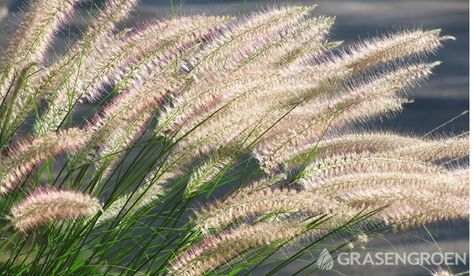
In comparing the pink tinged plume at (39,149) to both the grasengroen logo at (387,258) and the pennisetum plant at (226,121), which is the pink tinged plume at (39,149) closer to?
the pennisetum plant at (226,121)

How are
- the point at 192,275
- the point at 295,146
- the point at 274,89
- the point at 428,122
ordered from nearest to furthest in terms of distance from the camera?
the point at 192,275 < the point at 274,89 < the point at 295,146 < the point at 428,122

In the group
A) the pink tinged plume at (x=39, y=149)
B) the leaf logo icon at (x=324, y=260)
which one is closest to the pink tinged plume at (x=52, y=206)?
the pink tinged plume at (x=39, y=149)

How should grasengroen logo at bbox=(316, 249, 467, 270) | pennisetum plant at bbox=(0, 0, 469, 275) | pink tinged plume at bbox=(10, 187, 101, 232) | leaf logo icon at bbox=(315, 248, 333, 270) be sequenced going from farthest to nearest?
grasengroen logo at bbox=(316, 249, 467, 270)
leaf logo icon at bbox=(315, 248, 333, 270)
pennisetum plant at bbox=(0, 0, 469, 275)
pink tinged plume at bbox=(10, 187, 101, 232)

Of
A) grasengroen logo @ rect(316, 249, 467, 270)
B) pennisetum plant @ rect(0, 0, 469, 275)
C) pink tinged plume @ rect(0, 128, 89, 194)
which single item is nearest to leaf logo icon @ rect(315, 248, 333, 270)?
pennisetum plant @ rect(0, 0, 469, 275)

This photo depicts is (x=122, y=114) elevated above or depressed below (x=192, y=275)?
above

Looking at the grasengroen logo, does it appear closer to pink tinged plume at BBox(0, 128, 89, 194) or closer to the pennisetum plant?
the pennisetum plant

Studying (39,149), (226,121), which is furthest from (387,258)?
(39,149)

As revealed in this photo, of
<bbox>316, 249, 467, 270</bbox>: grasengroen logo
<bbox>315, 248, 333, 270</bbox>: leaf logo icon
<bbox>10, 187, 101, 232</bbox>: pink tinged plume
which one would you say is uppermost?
<bbox>316, 249, 467, 270</bbox>: grasengroen logo

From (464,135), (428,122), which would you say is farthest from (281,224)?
(428,122)

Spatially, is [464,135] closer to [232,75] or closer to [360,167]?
[360,167]

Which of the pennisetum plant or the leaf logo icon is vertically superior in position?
the pennisetum plant

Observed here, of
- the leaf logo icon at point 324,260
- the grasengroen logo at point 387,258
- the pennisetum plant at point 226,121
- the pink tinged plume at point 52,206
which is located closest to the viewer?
the pink tinged plume at point 52,206
